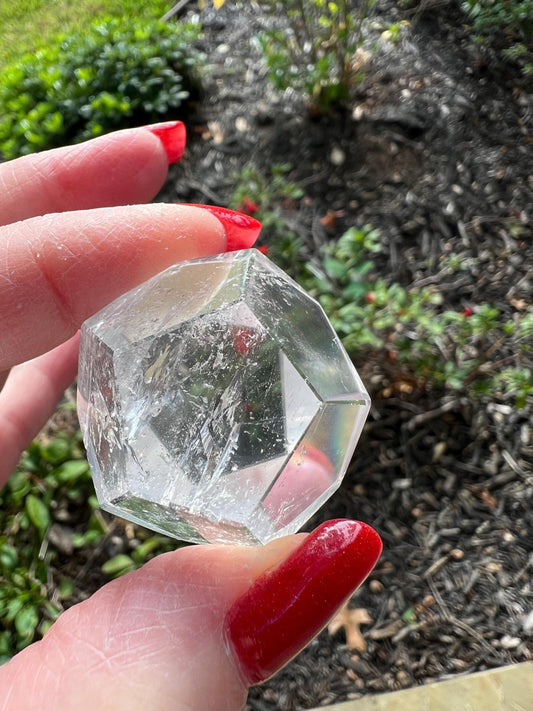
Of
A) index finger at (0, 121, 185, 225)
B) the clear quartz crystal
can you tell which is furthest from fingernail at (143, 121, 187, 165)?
the clear quartz crystal

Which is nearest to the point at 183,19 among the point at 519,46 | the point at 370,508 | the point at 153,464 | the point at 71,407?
the point at 519,46

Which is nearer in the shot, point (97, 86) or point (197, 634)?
point (197, 634)

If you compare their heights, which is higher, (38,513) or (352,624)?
(38,513)

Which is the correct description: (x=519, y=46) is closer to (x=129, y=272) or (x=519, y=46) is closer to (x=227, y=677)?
(x=129, y=272)

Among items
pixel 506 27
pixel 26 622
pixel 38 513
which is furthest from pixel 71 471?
pixel 506 27

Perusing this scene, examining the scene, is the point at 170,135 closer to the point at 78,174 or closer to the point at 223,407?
the point at 78,174

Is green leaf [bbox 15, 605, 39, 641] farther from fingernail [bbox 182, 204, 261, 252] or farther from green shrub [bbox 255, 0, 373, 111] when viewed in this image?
green shrub [bbox 255, 0, 373, 111]
